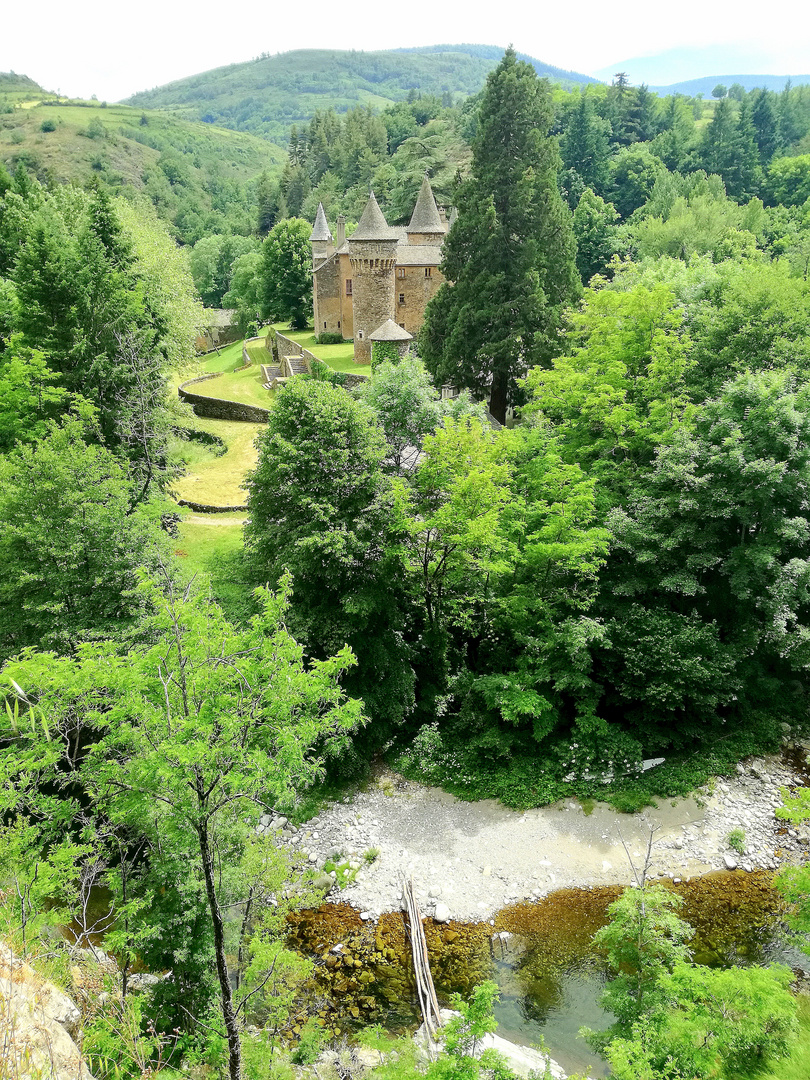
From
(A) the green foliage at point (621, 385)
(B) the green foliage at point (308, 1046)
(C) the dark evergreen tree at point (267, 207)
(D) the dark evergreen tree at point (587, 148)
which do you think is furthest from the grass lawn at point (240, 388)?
(C) the dark evergreen tree at point (267, 207)

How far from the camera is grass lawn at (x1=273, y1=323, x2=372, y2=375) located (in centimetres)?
4659

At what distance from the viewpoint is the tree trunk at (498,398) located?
29719mm

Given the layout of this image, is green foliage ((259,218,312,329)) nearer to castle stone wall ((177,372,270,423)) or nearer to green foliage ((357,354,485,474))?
castle stone wall ((177,372,270,423))

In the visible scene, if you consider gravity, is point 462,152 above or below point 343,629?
above

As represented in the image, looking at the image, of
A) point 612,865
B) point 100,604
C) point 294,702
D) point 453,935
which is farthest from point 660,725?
point 100,604

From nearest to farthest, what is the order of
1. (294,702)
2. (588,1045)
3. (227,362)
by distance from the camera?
(294,702) < (588,1045) < (227,362)

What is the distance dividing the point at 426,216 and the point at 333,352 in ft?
40.7

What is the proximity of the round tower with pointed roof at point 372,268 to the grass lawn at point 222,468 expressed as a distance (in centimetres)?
1180

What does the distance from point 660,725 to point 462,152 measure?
84.4 meters

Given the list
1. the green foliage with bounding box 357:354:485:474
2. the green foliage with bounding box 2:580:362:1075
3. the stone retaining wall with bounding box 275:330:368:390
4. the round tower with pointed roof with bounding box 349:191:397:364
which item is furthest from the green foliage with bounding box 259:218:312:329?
the green foliage with bounding box 2:580:362:1075

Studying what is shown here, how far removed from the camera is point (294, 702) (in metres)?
8.44

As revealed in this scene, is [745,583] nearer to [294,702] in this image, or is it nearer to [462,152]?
[294,702]

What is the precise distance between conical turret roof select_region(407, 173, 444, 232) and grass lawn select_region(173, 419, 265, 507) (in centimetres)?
2095

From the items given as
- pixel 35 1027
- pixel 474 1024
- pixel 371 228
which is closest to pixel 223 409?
pixel 371 228
